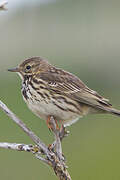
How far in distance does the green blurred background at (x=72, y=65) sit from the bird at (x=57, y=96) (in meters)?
3.12

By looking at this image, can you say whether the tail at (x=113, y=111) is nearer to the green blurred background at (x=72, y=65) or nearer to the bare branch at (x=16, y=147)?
the bare branch at (x=16, y=147)

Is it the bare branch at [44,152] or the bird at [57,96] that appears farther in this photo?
the bird at [57,96]

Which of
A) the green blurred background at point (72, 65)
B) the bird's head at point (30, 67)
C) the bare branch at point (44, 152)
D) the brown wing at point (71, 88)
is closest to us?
the bare branch at point (44, 152)

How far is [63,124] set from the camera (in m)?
6.69

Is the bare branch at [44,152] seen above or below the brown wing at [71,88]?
below

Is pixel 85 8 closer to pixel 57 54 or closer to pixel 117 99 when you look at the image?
pixel 57 54

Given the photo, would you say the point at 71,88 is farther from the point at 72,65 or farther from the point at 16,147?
the point at 72,65

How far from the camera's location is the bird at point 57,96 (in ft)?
22.1

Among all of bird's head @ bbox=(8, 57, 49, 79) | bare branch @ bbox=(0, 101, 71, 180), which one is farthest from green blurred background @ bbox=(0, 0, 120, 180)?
bare branch @ bbox=(0, 101, 71, 180)

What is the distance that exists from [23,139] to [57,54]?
33.0 feet

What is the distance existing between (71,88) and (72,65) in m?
11.7

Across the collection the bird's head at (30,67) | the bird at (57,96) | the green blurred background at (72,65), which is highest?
the bird's head at (30,67)

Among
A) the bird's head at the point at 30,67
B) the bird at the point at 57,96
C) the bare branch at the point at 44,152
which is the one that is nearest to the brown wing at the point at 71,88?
the bird at the point at 57,96

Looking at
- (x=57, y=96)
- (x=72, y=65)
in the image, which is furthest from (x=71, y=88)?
(x=72, y=65)
